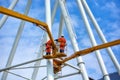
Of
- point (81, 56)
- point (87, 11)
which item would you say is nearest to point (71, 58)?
point (81, 56)

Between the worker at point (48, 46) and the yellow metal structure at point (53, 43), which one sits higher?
the yellow metal structure at point (53, 43)

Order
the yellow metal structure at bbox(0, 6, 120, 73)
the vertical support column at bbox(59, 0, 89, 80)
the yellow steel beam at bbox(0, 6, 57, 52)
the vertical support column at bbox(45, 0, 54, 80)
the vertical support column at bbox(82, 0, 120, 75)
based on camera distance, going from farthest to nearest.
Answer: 1. the vertical support column at bbox(82, 0, 120, 75)
2. the vertical support column at bbox(59, 0, 89, 80)
3. the vertical support column at bbox(45, 0, 54, 80)
4. the yellow metal structure at bbox(0, 6, 120, 73)
5. the yellow steel beam at bbox(0, 6, 57, 52)

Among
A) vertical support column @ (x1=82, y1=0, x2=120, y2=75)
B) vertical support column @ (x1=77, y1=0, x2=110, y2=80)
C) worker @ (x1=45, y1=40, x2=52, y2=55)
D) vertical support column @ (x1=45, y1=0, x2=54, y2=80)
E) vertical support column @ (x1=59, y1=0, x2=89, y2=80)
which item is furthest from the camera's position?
vertical support column @ (x1=82, y1=0, x2=120, y2=75)

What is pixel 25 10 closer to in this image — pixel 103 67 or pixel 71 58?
pixel 71 58

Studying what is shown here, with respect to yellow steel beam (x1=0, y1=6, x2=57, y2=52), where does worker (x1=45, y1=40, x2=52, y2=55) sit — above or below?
below

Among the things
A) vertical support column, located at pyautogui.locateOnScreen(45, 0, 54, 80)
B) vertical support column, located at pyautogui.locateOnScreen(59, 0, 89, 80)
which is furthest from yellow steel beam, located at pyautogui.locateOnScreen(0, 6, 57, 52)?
vertical support column, located at pyautogui.locateOnScreen(59, 0, 89, 80)

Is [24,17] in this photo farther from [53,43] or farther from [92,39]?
[92,39]

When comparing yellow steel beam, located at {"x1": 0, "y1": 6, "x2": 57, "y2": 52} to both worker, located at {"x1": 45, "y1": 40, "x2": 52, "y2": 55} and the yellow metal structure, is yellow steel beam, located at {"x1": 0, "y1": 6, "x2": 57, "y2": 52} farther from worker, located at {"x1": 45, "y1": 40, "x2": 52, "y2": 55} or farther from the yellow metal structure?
worker, located at {"x1": 45, "y1": 40, "x2": 52, "y2": 55}

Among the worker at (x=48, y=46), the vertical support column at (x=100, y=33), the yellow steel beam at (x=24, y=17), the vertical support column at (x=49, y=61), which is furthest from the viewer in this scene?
the vertical support column at (x=100, y=33)

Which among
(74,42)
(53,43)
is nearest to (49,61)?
(53,43)

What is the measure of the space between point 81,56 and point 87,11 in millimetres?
7728

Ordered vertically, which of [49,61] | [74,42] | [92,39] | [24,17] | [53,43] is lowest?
[49,61]

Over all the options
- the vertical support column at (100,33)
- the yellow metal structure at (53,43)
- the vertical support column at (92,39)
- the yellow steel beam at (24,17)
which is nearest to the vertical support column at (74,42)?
the yellow metal structure at (53,43)

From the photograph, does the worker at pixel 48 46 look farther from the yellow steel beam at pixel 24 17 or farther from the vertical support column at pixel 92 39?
the vertical support column at pixel 92 39
